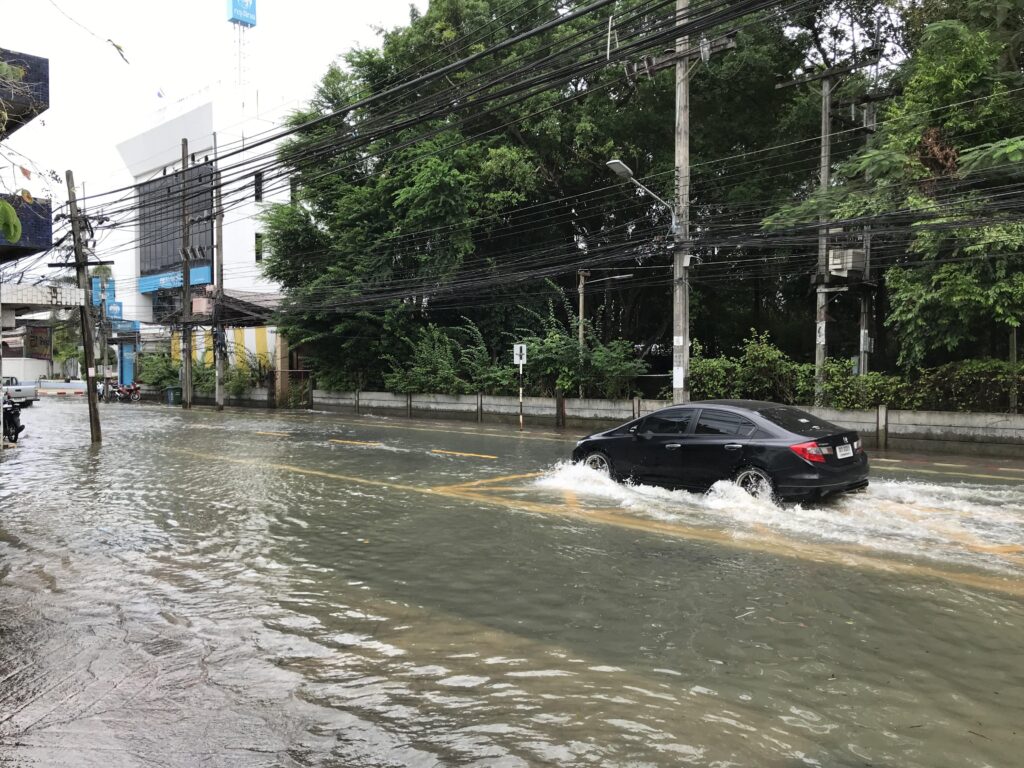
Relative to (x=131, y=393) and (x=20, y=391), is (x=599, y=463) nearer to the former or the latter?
(x=20, y=391)

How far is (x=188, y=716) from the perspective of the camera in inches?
151

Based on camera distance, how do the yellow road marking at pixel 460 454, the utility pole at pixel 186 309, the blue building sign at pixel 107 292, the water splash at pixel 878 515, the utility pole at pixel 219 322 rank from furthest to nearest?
the blue building sign at pixel 107 292, the utility pole at pixel 219 322, the utility pole at pixel 186 309, the yellow road marking at pixel 460 454, the water splash at pixel 878 515

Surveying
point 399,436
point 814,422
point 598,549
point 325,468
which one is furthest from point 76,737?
point 399,436

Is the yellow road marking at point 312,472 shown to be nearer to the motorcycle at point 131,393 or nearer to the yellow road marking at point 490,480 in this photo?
the yellow road marking at point 490,480

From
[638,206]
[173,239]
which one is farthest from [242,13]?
[638,206]

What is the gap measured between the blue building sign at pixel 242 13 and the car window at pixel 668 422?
65.7 meters

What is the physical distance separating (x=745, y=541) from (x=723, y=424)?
2485 mm

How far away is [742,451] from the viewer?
9.21m

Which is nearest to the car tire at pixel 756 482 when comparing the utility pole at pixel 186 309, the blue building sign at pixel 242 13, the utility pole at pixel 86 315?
the utility pole at pixel 86 315

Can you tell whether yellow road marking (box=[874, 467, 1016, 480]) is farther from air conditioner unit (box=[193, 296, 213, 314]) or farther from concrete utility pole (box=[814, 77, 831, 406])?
air conditioner unit (box=[193, 296, 213, 314])

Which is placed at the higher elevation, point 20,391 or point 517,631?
point 20,391

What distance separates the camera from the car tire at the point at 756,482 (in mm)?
8883

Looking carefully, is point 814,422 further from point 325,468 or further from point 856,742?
point 325,468

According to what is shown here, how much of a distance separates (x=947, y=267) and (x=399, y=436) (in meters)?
14.6
